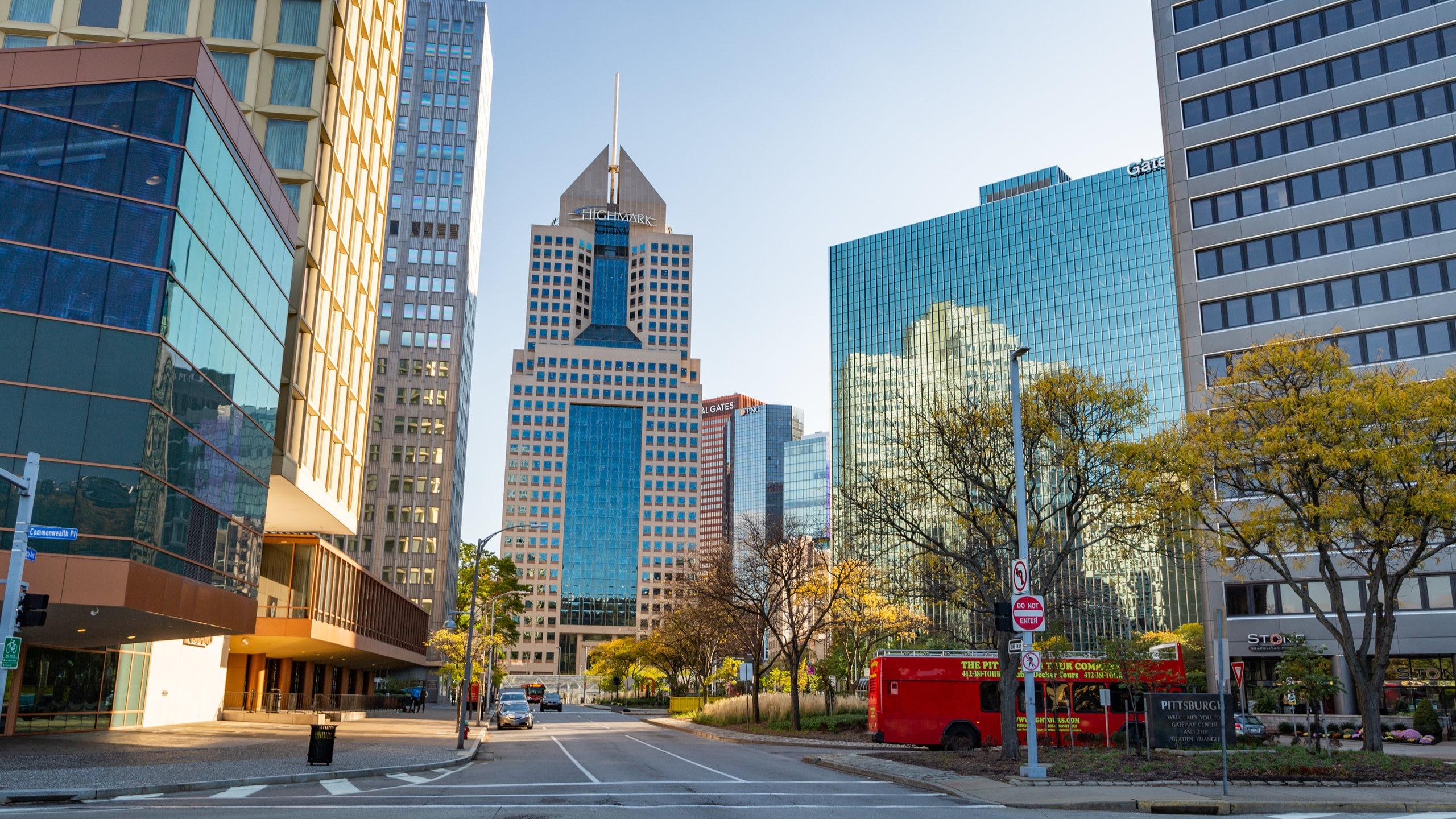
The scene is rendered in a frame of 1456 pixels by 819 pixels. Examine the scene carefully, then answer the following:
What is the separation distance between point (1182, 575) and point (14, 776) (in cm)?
13134

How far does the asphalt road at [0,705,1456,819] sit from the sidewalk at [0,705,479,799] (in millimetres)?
975

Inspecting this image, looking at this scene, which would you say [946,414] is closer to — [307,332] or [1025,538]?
[1025,538]

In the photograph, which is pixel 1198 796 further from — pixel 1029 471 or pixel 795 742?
pixel 795 742

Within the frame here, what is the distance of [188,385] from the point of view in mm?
29906

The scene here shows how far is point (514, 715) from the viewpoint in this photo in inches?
2178

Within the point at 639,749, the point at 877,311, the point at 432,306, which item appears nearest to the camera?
the point at 639,749

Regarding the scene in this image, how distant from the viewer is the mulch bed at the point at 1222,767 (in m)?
21.2

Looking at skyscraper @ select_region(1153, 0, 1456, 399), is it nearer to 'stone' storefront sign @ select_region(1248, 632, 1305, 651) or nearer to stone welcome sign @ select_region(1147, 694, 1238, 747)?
'stone' storefront sign @ select_region(1248, 632, 1305, 651)

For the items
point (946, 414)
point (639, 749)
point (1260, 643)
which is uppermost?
point (946, 414)

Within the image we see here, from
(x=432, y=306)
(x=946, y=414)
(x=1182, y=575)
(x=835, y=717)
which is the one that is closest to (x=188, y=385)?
(x=946, y=414)

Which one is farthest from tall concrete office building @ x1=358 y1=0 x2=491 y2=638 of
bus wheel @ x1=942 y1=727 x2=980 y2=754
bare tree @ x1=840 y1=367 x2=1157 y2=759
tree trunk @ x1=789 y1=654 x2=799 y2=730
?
bare tree @ x1=840 y1=367 x2=1157 y2=759

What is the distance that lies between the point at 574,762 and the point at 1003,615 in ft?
44.3

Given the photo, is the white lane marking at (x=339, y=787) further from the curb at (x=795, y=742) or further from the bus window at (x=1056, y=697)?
the bus window at (x=1056, y=697)

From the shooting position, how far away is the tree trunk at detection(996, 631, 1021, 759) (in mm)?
Answer: 26484
